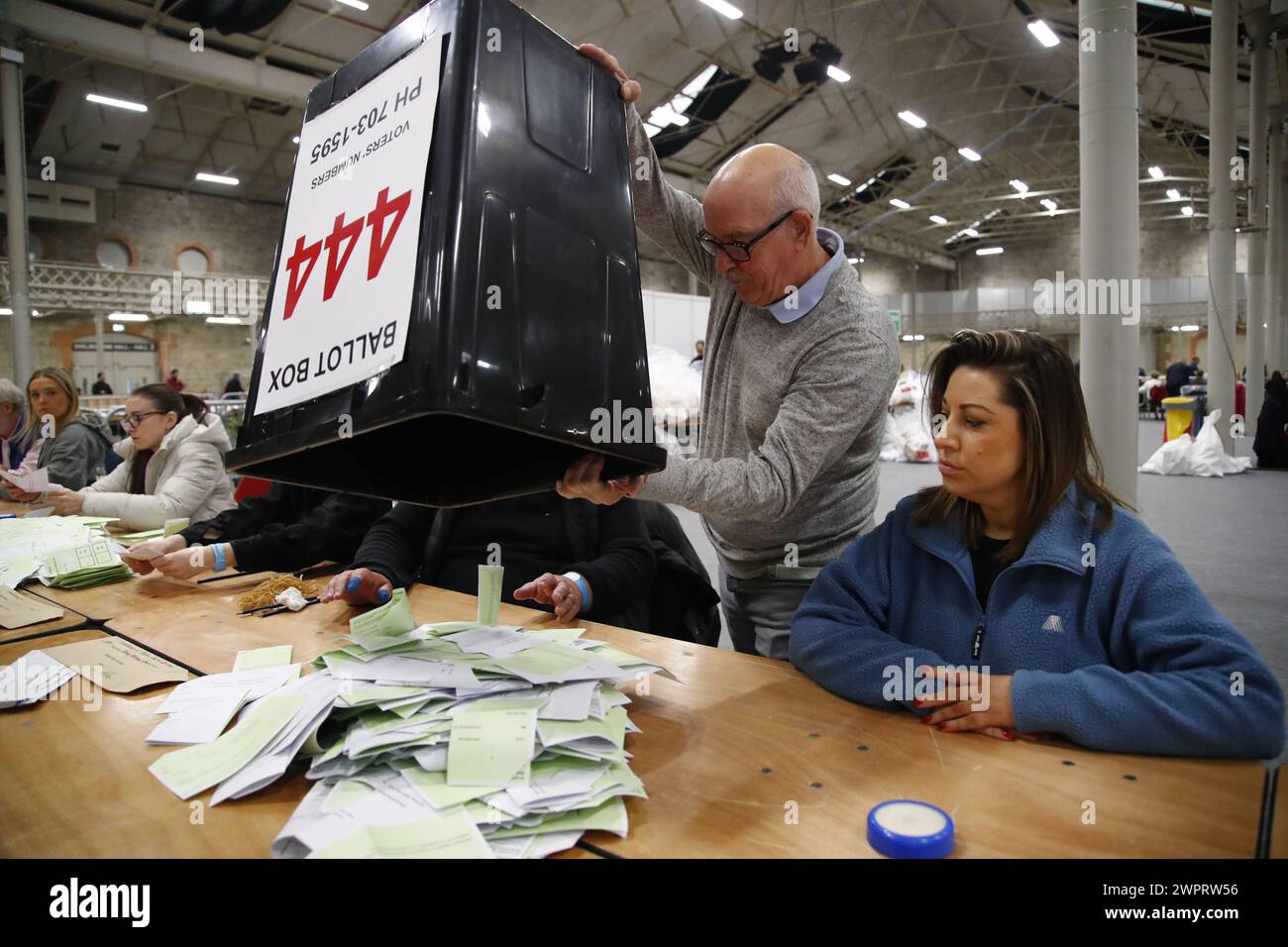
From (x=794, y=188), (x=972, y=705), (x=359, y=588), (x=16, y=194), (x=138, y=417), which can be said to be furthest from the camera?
(x=16, y=194)

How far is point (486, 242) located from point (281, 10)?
11.1 meters

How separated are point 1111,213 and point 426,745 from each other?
126 inches

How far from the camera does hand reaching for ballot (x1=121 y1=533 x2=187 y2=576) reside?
7.20 ft

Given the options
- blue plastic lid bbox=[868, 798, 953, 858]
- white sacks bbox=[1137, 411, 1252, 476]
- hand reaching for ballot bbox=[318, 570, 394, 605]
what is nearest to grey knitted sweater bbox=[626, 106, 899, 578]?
blue plastic lid bbox=[868, 798, 953, 858]

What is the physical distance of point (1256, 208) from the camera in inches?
408

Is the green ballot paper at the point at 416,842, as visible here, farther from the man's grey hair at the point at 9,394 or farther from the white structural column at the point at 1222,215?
the white structural column at the point at 1222,215

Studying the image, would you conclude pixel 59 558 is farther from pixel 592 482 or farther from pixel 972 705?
pixel 972 705

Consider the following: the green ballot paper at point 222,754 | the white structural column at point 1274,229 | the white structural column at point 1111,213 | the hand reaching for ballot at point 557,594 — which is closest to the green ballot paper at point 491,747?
the green ballot paper at point 222,754

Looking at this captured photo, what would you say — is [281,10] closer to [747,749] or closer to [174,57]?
[174,57]

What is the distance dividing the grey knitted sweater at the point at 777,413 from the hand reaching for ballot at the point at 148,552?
1.50 meters

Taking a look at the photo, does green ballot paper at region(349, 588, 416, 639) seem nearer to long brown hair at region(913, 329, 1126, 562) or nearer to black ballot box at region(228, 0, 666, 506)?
black ballot box at region(228, 0, 666, 506)

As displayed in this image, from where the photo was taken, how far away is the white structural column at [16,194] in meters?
8.79

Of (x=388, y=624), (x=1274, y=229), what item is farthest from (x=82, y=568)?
(x=1274, y=229)
